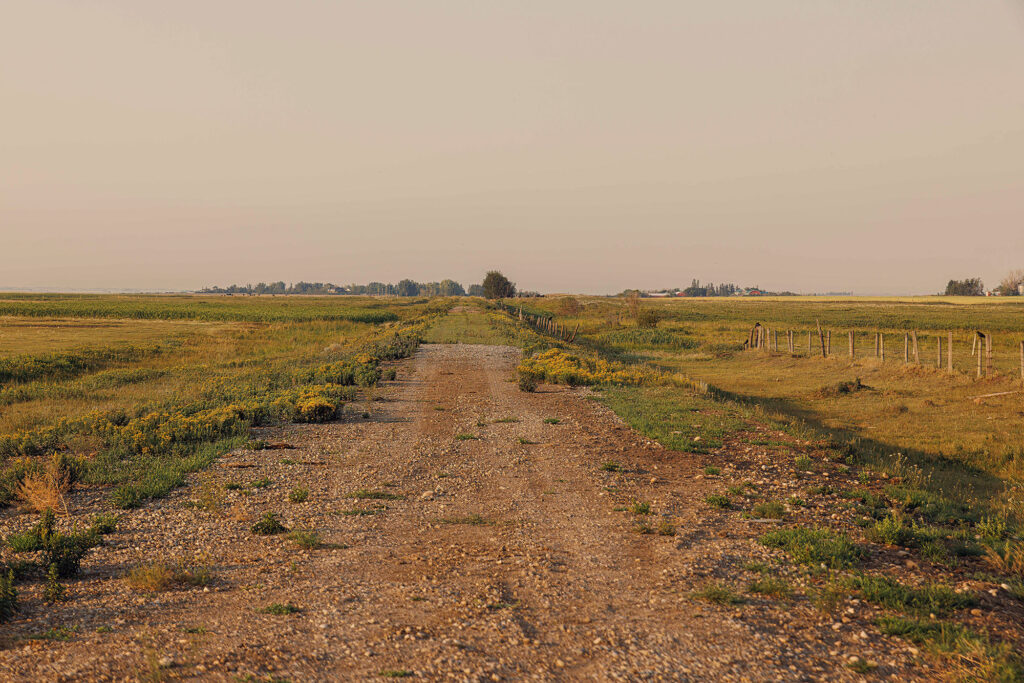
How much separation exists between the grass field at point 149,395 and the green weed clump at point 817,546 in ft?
33.3

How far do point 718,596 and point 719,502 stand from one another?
385 centimetres

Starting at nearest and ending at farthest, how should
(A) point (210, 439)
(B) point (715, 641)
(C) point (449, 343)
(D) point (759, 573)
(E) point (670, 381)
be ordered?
1. (B) point (715, 641)
2. (D) point (759, 573)
3. (A) point (210, 439)
4. (E) point (670, 381)
5. (C) point (449, 343)

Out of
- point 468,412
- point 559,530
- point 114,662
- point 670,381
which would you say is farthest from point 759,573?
point 670,381

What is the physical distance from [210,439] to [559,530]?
10304 millimetres

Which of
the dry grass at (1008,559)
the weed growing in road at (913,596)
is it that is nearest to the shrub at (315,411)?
the weed growing in road at (913,596)

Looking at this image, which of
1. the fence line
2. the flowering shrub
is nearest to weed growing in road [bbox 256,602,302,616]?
the flowering shrub

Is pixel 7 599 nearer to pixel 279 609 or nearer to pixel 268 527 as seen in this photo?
pixel 279 609

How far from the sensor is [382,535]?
9.09m

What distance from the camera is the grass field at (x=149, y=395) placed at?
13.2m

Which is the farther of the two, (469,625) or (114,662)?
(469,625)

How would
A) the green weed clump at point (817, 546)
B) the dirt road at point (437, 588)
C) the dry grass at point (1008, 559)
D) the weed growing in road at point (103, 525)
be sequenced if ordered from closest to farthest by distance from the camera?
the dirt road at point (437, 588) → the dry grass at point (1008, 559) → the green weed clump at point (817, 546) → the weed growing in road at point (103, 525)

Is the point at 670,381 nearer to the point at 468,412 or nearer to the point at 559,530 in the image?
the point at 468,412

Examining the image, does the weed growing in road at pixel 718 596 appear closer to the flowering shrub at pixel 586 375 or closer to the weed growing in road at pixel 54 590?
the weed growing in road at pixel 54 590

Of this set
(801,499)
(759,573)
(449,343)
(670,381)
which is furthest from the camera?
(449,343)
